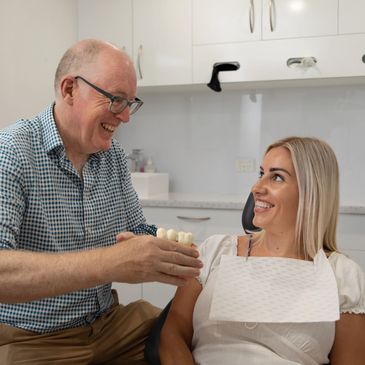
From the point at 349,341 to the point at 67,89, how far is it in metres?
1.07

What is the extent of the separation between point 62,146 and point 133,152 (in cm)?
209

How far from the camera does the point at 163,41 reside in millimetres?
3119

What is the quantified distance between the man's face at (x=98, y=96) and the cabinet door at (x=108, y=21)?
1835mm

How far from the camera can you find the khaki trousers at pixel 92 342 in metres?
1.32

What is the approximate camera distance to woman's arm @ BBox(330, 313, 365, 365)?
1.24 m

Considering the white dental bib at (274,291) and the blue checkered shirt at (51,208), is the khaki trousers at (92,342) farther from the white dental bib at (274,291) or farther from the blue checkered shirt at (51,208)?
the white dental bib at (274,291)

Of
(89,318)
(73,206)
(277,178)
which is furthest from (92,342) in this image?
(277,178)

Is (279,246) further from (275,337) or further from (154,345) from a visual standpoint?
(154,345)

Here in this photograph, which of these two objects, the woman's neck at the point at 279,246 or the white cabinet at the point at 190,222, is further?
the white cabinet at the point at 190,222

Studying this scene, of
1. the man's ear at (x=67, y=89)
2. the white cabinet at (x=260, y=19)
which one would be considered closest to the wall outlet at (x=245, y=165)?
the white cabinet at (x=260, y=19)

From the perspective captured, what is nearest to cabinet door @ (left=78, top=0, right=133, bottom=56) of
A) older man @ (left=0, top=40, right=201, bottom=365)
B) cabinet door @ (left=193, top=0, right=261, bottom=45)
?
cabinet door @ (left=193, top=0, right=261, bottom=45)

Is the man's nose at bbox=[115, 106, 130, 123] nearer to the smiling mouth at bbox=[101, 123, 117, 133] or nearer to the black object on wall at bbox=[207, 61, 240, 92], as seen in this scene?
the smiling mouth at bbox=[101, 123, 117, 133]

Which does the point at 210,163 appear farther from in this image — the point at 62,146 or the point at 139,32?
the point at 62,146

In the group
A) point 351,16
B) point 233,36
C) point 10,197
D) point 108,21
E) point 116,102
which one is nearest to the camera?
point 10,197
